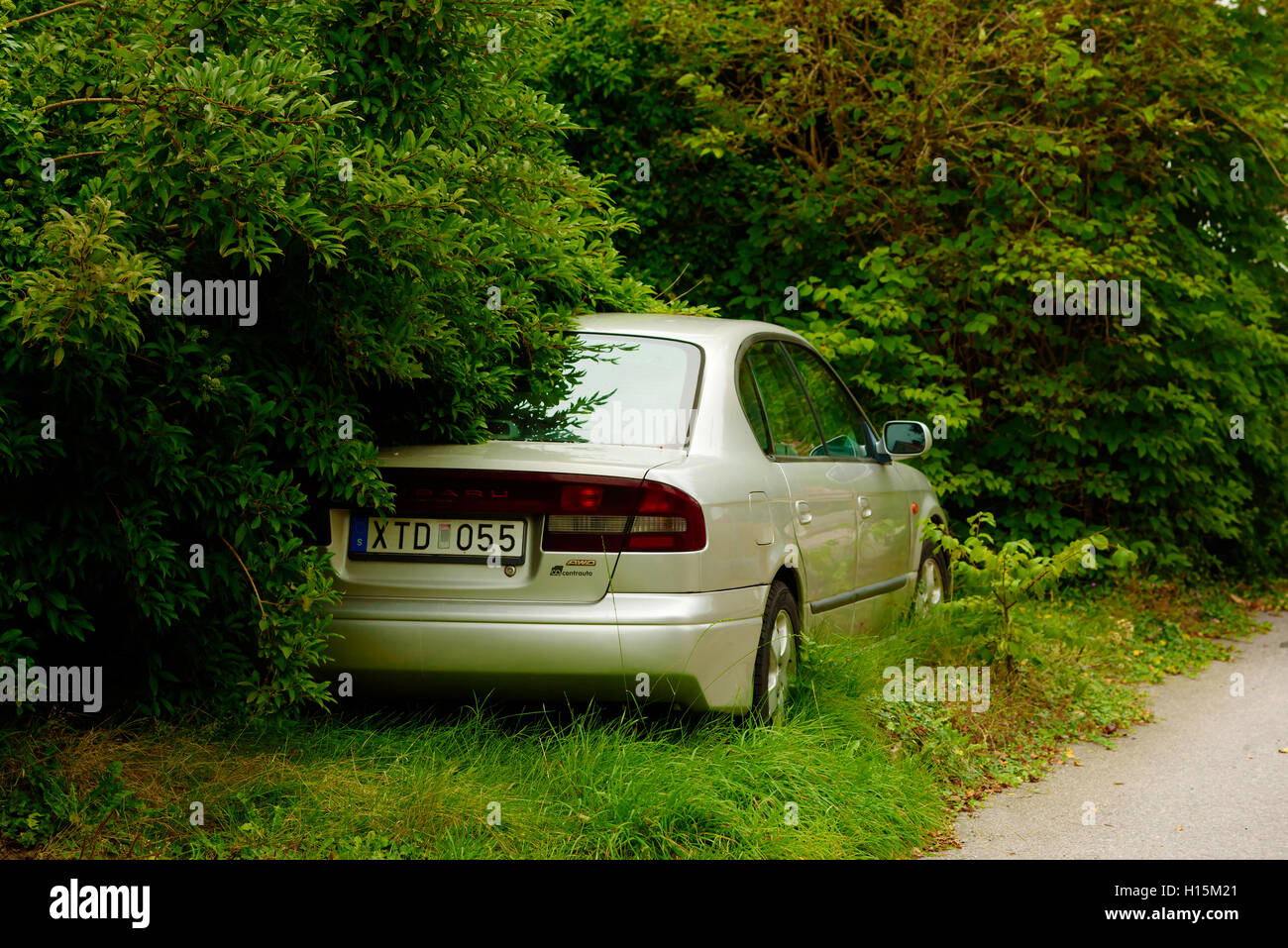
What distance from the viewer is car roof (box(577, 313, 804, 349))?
5.52 m

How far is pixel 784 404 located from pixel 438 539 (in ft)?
6.35

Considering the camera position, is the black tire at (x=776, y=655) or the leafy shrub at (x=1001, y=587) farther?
the leafy shrub at (x=1001, y=587)

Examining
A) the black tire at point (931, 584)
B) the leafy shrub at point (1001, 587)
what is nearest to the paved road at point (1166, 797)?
the leafy shrub at point (1001, 587)

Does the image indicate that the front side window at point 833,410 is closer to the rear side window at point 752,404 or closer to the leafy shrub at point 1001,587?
the leafy shrub at point 1001,587

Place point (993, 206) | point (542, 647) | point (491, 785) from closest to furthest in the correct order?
1. point (491, 785)
2. point (542, 647)
3. point (993, 206)

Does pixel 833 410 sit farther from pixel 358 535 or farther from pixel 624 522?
pixel 358 535

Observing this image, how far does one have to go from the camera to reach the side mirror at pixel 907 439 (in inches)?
271

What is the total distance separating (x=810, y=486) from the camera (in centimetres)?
573

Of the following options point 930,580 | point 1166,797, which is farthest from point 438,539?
point 930,580

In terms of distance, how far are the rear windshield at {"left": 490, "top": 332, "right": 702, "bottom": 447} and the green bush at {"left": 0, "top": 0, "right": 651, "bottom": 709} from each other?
0.24 metres

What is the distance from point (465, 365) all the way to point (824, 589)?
6.59ft

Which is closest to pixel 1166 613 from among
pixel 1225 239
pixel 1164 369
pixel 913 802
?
pixel 1164 369

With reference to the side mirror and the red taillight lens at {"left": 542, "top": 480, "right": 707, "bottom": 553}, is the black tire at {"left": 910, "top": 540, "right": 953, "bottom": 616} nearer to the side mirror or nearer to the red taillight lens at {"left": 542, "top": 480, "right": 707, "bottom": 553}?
the side mirror

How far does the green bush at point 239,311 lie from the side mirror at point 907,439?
265 centimetres
